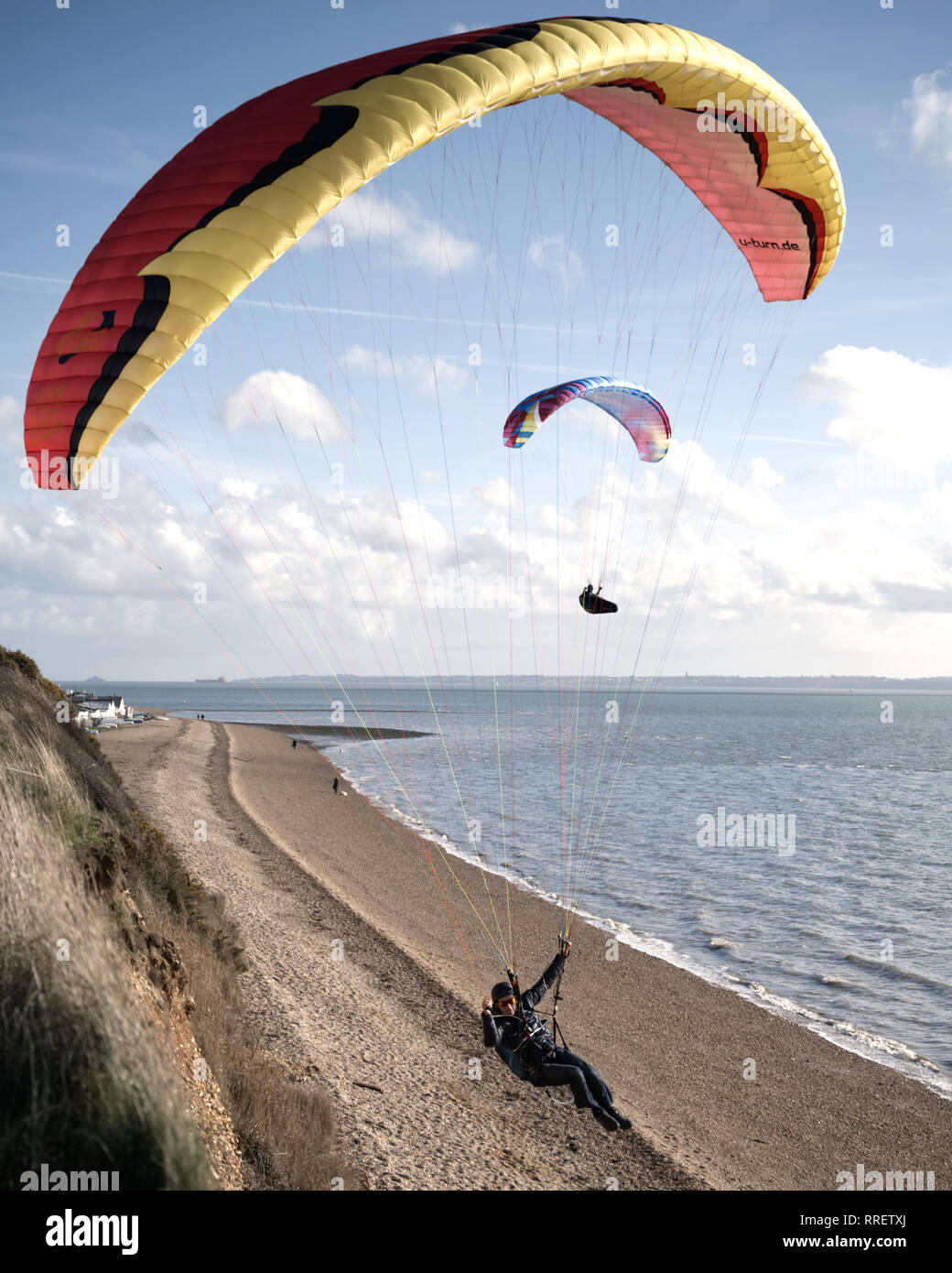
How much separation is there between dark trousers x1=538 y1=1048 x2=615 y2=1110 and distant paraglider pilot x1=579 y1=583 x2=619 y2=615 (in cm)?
552

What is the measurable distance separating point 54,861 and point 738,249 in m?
10.9

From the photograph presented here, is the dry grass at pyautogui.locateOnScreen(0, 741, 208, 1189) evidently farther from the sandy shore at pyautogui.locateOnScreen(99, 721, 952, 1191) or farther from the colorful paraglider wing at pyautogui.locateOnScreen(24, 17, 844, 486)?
the sandy shore at pyautogui.locateOnScreen(99, 721, 952, 1191)

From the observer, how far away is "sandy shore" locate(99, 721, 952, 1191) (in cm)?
786

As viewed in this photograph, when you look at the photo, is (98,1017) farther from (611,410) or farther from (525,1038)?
(611,410)

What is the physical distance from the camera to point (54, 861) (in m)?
5.11

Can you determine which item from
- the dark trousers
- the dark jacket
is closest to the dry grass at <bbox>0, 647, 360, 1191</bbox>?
the dark jacket

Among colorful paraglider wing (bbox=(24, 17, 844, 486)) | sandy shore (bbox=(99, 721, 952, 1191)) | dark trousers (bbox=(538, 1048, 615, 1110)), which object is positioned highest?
colorful paraglider wing (bbox=(24, 17, 844, 486))

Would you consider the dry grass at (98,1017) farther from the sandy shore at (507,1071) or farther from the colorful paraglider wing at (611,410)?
the colorful paraglider wing at (611,410)

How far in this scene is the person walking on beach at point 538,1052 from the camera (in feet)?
22.9

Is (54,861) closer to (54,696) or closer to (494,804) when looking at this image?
(54,696)

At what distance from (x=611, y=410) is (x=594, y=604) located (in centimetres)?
340

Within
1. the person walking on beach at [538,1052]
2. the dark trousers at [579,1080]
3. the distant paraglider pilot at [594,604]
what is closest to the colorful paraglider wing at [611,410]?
the distant paraglider pilot at [594,604]

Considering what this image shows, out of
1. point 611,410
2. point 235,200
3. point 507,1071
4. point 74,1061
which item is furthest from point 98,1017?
point 611,410
